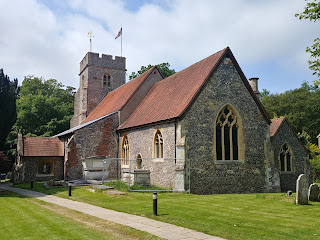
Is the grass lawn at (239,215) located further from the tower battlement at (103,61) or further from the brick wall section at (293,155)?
the tower battlement at (103,61)

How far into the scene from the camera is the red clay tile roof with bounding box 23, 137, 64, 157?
2592 centimetres

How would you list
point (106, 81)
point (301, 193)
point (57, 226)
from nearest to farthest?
1. point (57, 226)
2. point (301, 193)
3. point (106, 81)

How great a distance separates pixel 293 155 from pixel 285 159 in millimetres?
728

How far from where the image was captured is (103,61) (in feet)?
126

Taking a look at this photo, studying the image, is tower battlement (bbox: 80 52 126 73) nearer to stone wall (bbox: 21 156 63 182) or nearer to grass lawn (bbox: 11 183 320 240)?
stone wall (bbox: 21 156 63 182)

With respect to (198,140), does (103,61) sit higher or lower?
higher

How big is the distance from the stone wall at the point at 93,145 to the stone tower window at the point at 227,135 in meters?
9.45

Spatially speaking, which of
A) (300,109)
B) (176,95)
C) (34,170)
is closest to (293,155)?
(176,95)

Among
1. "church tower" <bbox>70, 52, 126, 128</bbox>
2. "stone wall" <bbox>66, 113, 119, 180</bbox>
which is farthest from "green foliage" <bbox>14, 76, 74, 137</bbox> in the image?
"stone wall" <bbox>66, 113, 119, 180</bbox>

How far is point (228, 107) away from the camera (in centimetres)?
1950

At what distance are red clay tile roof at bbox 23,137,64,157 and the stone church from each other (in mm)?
891

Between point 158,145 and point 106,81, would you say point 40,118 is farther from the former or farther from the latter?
point 158,145

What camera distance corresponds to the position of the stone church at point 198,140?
1789 centimetres

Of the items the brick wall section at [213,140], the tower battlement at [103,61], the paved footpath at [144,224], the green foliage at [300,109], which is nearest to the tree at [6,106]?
the paved footpath at [144,224]
